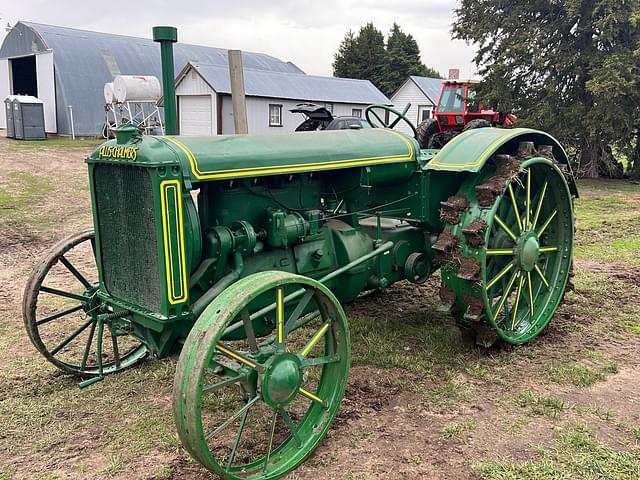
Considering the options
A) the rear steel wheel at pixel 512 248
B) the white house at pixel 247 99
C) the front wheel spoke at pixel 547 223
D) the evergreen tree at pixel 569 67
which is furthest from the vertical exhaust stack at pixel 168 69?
the white house at pixel 247 99

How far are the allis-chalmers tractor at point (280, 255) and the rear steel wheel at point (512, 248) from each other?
0.01 meters

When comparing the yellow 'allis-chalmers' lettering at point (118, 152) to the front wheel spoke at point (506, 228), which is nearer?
the yellow 'allis-chalmers' lettering at point (118, 152)

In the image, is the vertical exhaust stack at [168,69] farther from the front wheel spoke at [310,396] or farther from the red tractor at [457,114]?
the red tractor at [457,114]

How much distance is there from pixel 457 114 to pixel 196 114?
928 cm

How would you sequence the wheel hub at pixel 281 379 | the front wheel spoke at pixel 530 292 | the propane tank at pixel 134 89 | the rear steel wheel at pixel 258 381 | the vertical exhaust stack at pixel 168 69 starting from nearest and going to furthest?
the rear steel wheel at pixel 258 381, the wheel hub at pixel 281 379, the vertical exhaust stack at pixel 168 69, the front wheel spoke at pixel 530 292, the propane tank at pixel 134 89

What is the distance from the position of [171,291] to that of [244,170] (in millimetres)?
697

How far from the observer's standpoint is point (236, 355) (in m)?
2.55

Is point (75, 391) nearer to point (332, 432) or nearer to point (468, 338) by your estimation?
point (332, 432)

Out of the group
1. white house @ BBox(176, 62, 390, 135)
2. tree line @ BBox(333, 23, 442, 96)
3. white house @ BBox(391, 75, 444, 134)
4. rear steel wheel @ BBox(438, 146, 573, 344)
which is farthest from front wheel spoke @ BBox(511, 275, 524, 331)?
tree line @ BBox(333, 23, 442, 96)

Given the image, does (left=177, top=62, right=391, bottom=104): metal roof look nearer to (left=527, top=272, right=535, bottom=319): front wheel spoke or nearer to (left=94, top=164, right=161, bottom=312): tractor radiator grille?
(left=527, top=272, right=535, bottom=319): front wheel spoke

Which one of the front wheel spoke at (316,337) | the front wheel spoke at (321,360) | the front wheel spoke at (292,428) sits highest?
the front wheel spoke at (316,337)

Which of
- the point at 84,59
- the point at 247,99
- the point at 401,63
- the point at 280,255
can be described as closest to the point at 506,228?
the point at 280,255

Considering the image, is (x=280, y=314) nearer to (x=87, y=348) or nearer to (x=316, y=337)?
(x=316, y=337)

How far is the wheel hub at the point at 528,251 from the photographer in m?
3.95
